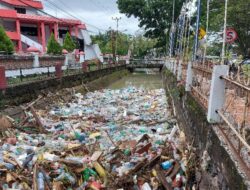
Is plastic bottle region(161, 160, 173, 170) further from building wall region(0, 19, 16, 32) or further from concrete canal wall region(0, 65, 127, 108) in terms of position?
building wall region(0, 19, 16, 32)

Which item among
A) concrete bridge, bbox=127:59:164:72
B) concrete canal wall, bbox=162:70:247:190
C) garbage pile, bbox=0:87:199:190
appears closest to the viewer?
concrete canal wall, bbox=162:70:247:190

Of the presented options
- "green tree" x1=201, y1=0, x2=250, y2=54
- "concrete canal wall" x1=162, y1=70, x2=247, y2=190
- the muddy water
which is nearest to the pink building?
the muddy water

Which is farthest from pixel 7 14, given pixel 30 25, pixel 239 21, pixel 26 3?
pixel 239 21

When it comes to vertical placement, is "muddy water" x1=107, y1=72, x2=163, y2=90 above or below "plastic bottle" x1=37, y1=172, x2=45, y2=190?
below

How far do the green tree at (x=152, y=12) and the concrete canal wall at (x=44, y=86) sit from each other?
17.4 m

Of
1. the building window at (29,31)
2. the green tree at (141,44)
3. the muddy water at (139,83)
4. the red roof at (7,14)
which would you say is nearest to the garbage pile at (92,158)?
Answer: the muddy water at (139,83)

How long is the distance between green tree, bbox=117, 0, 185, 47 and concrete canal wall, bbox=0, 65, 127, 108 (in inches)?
687

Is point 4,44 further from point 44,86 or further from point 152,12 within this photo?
point 152,12

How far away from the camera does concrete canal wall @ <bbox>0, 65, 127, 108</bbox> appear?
1301 cm

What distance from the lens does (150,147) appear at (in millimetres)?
7371

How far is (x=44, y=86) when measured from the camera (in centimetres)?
1681

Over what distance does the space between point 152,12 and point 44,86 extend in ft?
103

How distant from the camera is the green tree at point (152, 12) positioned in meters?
44.7

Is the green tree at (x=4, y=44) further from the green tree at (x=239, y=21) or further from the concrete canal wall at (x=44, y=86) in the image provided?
the green tree at (x=239, y=21)
